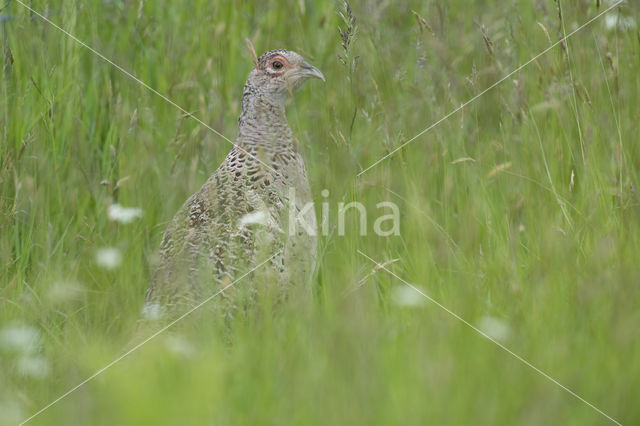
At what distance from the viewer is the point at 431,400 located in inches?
85.0

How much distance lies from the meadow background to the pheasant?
14 centimetres

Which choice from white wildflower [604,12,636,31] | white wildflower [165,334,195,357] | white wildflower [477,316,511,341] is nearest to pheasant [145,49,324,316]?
white wildflower [165,334,195,357]

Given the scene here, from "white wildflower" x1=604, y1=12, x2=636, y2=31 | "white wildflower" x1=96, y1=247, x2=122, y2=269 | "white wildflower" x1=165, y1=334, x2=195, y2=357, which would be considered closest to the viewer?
"white wildflower" x1=165, y1=334, x2=195, y2=357

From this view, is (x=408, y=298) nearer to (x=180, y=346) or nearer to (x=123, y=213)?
(x=180, y=346)

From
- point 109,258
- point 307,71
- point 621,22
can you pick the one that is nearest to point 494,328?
point 109,258

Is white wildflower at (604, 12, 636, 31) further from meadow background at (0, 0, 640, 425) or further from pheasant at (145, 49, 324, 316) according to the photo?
pheasant at (145, 49, 324, 316)

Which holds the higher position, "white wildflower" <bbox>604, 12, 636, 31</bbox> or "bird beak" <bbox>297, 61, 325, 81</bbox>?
"white wildflower" <bbox>604, 12, 636, 31</bbox>

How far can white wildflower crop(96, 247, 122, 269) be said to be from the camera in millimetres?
3447

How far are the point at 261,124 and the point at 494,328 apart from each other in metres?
1.76

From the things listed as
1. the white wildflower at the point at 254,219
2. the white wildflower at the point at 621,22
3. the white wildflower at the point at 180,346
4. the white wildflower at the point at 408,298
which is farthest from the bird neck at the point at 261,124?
the white wildflower at the point at 621,22

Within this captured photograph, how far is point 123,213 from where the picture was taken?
3758mm

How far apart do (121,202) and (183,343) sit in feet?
4.89

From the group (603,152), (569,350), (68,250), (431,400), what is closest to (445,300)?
(569,350)

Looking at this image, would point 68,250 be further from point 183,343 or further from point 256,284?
point 183,343
